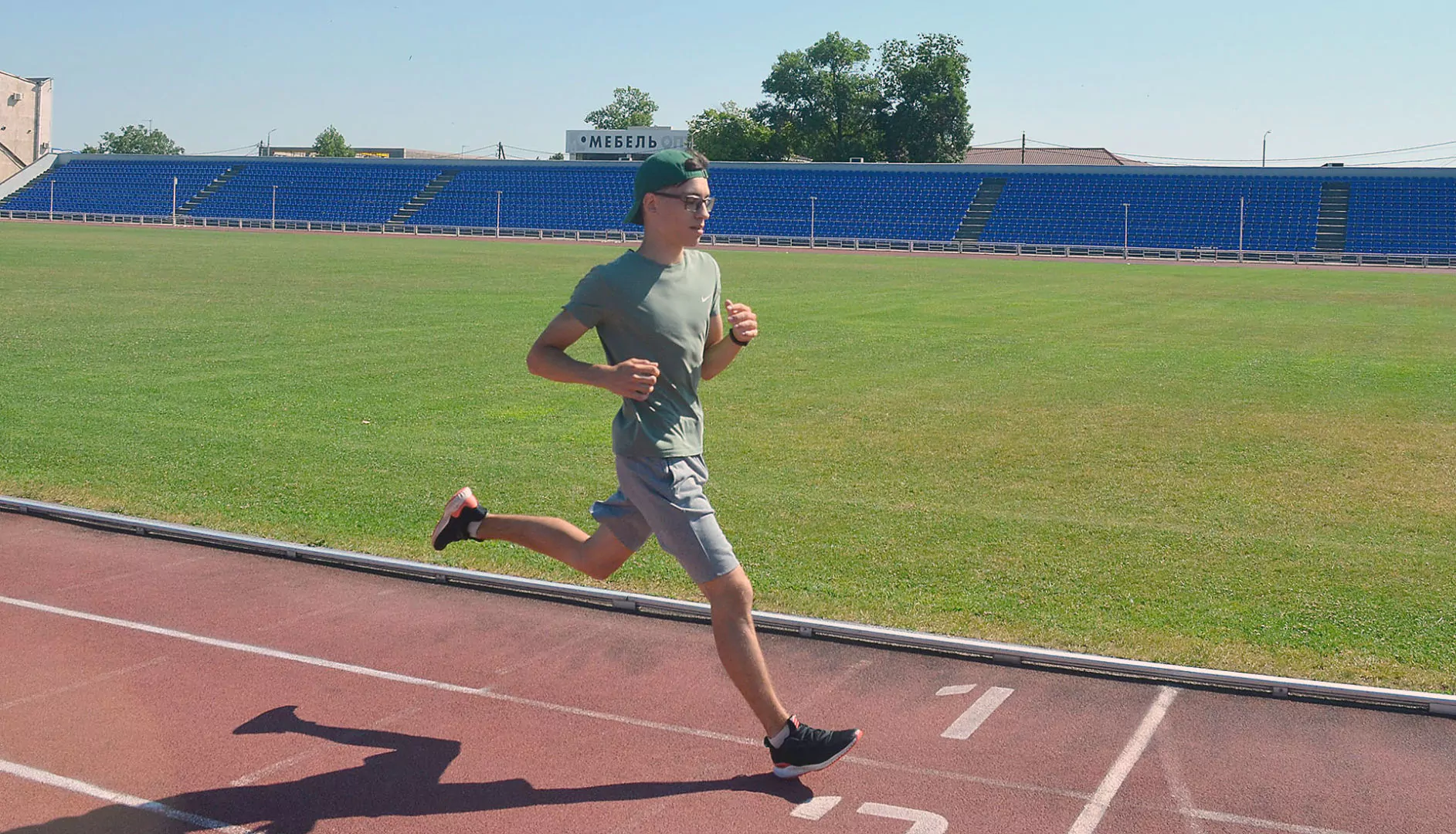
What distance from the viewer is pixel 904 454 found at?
1112 cm

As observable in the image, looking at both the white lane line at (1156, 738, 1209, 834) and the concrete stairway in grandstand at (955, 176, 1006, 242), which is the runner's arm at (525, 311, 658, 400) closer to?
the white lane line at (1156, 738, 1209, 834)

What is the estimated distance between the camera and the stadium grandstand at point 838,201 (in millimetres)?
66000

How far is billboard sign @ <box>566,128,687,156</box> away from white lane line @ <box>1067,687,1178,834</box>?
305 ft

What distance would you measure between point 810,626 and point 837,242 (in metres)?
64.7

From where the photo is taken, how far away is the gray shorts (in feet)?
15.0

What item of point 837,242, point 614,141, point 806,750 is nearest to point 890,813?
point 806,750

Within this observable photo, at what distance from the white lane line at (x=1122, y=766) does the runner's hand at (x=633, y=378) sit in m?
1.99

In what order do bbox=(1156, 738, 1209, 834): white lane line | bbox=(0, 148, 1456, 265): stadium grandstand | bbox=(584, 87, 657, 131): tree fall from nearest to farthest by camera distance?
1. bbox=(1156, 738, 1209, 834): white lane line
2. bbox=(0, 148, 1456, 265): stadium grandstand
3. bbox=(584, 87, 657, 131): tree

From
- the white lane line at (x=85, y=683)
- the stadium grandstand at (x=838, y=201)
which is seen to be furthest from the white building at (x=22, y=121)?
the white lane line at (x=85, y=683)

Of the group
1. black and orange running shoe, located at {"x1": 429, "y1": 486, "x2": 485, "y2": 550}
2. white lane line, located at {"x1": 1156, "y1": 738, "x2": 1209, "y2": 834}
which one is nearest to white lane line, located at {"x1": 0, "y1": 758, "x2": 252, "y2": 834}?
black and orange running shoe, located at {"x1": 429, "y1": 486, "x2": 485, "y2": 550}

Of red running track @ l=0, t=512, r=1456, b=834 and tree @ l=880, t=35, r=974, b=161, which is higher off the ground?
tree @ l=880, t=35, r=974, b=161

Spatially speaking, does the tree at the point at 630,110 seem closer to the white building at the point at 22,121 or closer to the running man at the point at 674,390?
the white building at the point at 22,121

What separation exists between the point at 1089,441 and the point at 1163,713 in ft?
22.1

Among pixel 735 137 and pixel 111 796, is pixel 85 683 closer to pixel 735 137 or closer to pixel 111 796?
pixel 111 796
